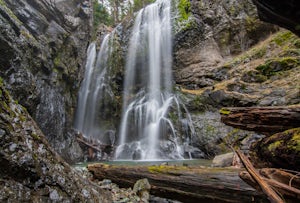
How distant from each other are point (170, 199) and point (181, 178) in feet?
1.51

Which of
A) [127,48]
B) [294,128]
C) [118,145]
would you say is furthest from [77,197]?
[127,48]

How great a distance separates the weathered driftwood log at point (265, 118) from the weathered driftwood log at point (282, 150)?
0.44ft

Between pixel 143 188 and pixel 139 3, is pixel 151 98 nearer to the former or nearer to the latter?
pixel 143 188

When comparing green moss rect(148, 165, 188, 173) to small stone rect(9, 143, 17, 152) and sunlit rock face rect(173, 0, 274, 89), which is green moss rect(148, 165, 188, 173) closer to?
small stone rect(9, 143, 17, 152)

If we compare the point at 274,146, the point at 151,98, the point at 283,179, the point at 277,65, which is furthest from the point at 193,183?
the point at 151,98

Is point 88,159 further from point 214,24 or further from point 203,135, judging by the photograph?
point 214,24

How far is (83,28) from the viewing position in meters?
16.1

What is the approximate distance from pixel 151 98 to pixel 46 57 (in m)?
8.59

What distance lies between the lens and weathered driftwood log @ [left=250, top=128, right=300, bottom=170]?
2.33m

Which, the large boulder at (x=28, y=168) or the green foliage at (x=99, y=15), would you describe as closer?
A: the large boulder at (x=28, y=168)

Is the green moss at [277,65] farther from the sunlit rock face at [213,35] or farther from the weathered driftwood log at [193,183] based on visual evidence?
the weathered driftwood log at [193,183]

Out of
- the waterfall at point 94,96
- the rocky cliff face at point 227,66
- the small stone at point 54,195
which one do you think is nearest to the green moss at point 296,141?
the small stone at point 54,195

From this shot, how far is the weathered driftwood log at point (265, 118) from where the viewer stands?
8.77ft

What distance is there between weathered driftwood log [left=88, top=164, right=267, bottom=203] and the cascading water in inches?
362
